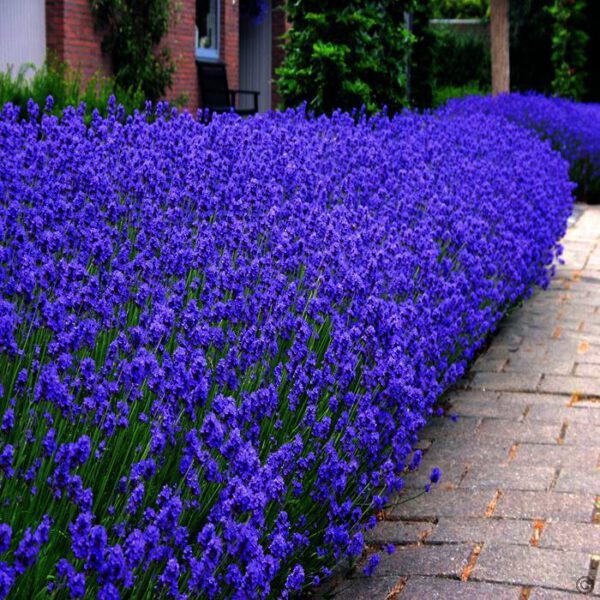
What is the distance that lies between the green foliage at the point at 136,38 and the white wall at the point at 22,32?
3.04ft

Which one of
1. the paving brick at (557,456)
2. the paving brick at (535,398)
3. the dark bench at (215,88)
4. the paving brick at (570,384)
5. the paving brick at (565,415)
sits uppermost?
the dark bench at (215,88)

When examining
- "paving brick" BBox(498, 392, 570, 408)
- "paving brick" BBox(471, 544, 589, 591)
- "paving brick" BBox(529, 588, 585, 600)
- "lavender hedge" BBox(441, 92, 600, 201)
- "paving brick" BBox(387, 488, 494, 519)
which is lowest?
"paving brick" BBox(529, 588, 585, 600)

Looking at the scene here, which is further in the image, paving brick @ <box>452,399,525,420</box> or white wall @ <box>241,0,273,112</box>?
white wall @ <box>241,0,273,112</box>

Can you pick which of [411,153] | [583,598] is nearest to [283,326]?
[583,598]

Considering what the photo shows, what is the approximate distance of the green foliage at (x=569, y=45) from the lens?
26.0 meters

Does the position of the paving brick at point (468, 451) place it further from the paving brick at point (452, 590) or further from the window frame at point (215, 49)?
the window frame at point (215, 49)

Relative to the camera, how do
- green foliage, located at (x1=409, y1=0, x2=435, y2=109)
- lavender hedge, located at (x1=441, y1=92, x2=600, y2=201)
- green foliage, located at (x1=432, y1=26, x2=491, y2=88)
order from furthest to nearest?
green foliage, located at (x1=432, y1=26, x2=491, y2=88) < green foliage, located at (x1=409, y1=0, x2=435, y2=109) < lavender hedge, located at (x1=441, y1=92, x2=600, y2=201)

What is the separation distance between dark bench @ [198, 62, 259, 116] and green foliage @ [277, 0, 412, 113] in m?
2.83

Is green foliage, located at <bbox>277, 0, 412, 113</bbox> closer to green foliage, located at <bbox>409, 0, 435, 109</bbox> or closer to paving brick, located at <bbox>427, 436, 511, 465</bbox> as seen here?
green foliage, located at <bbox>409, 0, 435, 109</bbox>

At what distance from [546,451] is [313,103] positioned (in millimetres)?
8798

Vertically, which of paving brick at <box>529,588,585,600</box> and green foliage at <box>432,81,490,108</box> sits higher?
green foliage at <box>432,81,490,108</box>

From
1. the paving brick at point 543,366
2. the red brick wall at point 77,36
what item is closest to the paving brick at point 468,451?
the paving brick at point 543,366

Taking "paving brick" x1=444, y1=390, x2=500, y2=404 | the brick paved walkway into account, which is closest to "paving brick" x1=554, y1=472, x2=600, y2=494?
the brick paved walkway

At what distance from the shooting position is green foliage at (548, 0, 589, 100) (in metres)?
26.0
